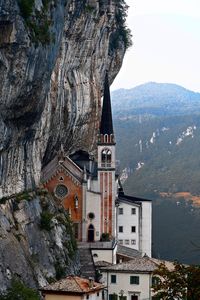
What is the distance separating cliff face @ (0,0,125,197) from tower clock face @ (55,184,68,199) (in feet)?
7.16

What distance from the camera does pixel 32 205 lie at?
43156mm

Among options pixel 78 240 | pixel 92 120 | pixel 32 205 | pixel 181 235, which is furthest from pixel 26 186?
pixel 181 235

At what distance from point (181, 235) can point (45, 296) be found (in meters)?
53.6

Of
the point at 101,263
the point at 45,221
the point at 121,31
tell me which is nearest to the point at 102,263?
the point at 101,263

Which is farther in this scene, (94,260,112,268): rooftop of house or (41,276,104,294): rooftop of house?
(94,260,112,268): rooftop of house

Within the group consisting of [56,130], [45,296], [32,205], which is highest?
[56,130]

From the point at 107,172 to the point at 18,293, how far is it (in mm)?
21663

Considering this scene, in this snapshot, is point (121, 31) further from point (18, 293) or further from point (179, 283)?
point (179, 283)

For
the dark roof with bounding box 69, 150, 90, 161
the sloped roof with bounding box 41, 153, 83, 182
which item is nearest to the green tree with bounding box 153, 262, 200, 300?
the sloped roof with bounding box 41, 153, 83, 182

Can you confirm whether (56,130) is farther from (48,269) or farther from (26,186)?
(48,269)

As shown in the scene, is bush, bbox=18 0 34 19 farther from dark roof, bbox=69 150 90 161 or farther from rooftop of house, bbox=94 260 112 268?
dark roof, bbox=69 150 90 161

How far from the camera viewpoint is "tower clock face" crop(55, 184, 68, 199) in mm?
54578

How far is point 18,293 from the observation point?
114ft

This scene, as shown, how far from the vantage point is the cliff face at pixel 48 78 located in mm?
35375
